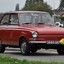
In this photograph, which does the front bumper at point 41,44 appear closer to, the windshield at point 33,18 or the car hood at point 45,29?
the car hood at point 45,29

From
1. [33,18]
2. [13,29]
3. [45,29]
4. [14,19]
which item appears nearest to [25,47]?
[45,29]

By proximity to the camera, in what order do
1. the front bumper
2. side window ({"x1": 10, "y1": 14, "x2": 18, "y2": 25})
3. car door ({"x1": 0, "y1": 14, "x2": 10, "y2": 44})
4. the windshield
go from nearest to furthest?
the front bumper
the windshield
side window ({"x1": 10, "y1": 14, "x2": 18, "y2": 25})
car door ({"x1": 0, "y1": 14, "x2": 10, "y2": 44})

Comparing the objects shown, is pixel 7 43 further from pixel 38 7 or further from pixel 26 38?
pixel 38 7

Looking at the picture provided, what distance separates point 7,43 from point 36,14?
175 cm

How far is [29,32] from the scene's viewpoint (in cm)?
1678

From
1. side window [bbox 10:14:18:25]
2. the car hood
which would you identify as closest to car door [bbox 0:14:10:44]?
side window [bbox 10:14:18:25]

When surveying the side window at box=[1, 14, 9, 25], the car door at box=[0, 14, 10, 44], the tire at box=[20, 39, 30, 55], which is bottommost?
the tire at box=[20, 39, 30, 55]

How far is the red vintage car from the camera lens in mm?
16750

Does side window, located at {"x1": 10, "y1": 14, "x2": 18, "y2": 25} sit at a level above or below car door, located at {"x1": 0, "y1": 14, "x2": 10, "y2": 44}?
above

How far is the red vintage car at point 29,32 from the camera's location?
55.0ft

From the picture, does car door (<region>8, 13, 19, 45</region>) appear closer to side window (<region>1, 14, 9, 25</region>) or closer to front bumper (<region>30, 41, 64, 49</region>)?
side window (<region>1, 14, 9, 25</region>)

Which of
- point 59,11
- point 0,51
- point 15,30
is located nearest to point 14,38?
point 15,30

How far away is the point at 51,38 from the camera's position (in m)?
16.8

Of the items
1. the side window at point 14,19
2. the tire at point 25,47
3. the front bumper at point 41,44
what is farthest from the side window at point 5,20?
the front bumper at point 41,44
